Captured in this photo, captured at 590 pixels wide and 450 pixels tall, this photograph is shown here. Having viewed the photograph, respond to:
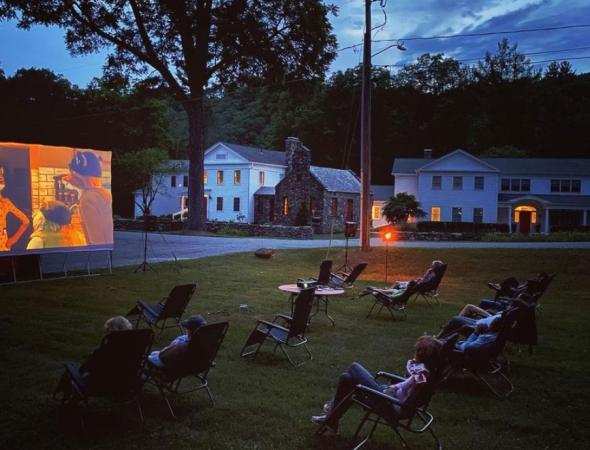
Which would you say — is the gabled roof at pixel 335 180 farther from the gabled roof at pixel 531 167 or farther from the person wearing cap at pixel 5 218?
the person wearing cap at pixel 5 218

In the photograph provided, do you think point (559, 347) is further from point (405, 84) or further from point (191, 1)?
point (405, 84)

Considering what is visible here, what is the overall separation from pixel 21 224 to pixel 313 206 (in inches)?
1187

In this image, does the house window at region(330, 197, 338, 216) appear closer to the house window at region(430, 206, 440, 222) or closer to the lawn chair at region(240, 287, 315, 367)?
the house window at region(430, 206, 440, 222)

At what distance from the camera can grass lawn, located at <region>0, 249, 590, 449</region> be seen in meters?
4.98

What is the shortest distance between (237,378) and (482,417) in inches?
115

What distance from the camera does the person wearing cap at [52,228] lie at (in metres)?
13.0

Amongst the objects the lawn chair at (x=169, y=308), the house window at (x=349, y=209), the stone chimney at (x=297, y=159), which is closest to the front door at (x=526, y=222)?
the house window at (x=349, y=209)

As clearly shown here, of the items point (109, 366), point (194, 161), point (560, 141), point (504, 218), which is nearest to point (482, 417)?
point (109, 366)

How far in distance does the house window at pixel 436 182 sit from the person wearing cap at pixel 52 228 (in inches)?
1412

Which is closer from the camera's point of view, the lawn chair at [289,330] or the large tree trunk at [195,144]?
the lawn chair at [289,330]

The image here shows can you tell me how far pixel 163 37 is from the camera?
98.4 ft

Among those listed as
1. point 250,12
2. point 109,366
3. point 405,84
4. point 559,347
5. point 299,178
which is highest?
point 405,84

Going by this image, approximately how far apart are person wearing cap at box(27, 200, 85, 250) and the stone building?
2773 cm

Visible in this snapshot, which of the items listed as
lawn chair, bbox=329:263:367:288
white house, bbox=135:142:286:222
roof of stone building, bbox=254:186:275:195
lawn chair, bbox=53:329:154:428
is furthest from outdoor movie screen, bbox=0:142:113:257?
roof of stone building, bbox=254:186:275:195
